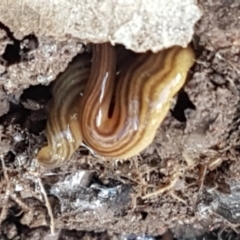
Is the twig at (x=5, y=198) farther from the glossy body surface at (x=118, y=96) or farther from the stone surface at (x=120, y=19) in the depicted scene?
the stone surface at (x=120, y=19)

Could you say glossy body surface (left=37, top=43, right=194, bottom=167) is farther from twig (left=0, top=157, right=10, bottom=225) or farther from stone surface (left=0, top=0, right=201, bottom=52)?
twig (left=0, top=157, right=10, bottom=225)

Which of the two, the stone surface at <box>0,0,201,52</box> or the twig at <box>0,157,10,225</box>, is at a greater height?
the stone surface at <box>0,0,201,52</box>

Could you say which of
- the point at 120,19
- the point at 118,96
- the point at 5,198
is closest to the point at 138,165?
the point at 118,96

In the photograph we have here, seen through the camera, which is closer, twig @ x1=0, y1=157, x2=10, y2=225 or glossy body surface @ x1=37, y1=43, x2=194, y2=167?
glossy body surface @ x1=37, y1=43, x2=194, y2=167

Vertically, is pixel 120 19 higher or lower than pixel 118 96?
higher

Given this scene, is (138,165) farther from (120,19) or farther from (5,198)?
(120,19)

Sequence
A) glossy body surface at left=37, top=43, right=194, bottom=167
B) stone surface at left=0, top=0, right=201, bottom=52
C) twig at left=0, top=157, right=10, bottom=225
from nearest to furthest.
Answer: stone surface at left=0, top=0, right=201, bottom=52 < glossy body surface at left=37, top=43, right=194, bottom=167 < twig at left=0, top=157, right=10, bottom=225

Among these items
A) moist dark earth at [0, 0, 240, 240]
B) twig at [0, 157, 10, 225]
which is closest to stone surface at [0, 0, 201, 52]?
moist dark earth at [0, 0, 240, 240]

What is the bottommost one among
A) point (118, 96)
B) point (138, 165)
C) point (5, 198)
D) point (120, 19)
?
point (5, 198)

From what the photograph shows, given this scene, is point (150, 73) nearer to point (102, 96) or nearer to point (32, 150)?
point (102, 96)
